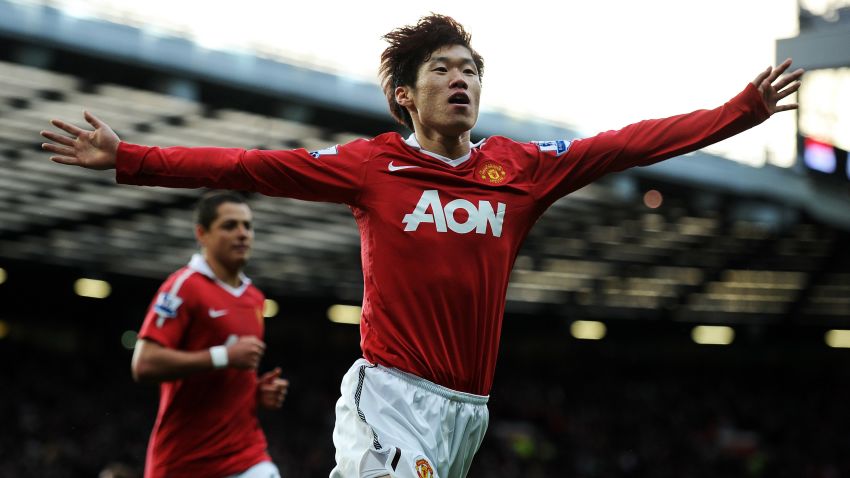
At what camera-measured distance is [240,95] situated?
15.0 metres

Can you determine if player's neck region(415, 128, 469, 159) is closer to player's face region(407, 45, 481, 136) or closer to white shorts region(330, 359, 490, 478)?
player's face region(407, 45, 481, 136)

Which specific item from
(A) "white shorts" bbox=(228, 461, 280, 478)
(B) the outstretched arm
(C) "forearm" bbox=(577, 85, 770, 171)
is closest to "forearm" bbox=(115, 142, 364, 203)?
(B) the outstretched arm

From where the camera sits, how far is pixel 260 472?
214 inches

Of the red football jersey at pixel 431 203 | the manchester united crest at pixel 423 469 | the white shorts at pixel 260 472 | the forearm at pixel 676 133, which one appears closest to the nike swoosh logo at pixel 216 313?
the white shorts at pixel 260 472

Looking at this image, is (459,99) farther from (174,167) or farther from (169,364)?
(169,364)

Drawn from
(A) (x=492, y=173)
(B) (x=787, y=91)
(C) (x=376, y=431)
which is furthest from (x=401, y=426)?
(B) (x=787, y=91)

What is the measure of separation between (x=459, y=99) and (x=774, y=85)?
46.0 inches

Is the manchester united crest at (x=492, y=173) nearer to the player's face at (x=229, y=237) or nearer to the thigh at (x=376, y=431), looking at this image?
the thigh at (x=376, y=431)

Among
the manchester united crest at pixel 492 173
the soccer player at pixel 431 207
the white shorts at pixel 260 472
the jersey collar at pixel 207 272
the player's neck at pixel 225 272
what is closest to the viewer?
the soccer player at pixel 431 207

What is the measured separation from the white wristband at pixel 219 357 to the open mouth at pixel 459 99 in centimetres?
200

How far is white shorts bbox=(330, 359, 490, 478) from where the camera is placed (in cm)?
365

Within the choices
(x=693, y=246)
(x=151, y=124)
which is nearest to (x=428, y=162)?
(x=151, y=124)

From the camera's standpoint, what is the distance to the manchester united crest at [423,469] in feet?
11.9

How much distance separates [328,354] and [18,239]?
1210 centimetres
